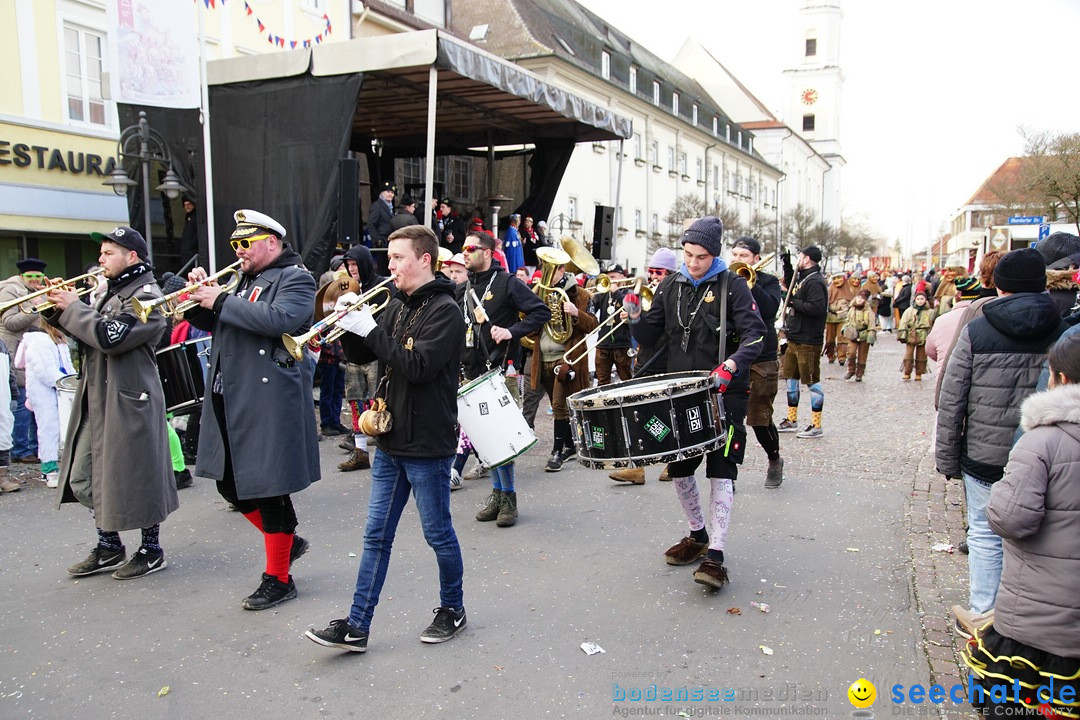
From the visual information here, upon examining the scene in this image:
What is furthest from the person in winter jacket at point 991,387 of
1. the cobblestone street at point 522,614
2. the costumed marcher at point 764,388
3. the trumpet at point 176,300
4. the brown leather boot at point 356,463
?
the brown leather boot at point 356,463

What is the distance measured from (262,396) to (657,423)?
2.08 meters

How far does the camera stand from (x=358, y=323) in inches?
145

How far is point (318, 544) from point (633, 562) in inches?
82.4

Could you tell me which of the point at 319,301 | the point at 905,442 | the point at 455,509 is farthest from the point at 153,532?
the point at 905,442

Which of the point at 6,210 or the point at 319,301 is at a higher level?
the point at 6,210

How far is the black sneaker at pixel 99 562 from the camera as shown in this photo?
5.06 metres

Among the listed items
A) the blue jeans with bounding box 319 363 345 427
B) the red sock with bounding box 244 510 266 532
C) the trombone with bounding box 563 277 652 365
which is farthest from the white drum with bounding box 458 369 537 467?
the blue jeans with bounding box 319 363 345 427

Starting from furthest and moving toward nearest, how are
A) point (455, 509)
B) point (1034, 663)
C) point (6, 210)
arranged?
point (6, 210) → point (455, 509) → point (1034, 663)

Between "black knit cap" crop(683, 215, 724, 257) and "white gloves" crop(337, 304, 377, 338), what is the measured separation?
2114mm

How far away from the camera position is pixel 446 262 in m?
6.82

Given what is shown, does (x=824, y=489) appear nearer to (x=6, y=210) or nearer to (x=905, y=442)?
(x=905, y=442)

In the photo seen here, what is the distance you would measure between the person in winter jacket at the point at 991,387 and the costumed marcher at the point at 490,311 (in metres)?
3.34

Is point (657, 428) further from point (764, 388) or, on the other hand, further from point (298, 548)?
point (764, 388)

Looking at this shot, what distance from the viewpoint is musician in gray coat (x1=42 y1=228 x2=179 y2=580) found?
192 inches
